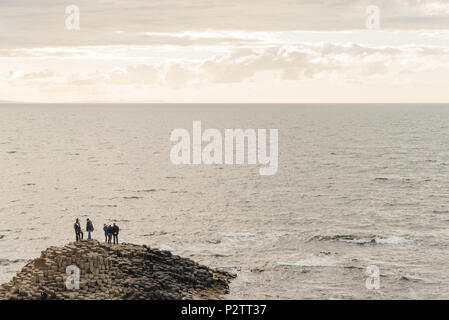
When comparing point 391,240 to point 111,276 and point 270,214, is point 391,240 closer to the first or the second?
point 270,214

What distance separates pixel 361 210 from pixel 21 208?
4583 cm

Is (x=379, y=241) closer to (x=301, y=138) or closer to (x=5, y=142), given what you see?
(x=301, y=138)

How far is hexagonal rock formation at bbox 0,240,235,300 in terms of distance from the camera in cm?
3822

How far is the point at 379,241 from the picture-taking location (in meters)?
57.6

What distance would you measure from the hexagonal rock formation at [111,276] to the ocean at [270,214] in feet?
13.0

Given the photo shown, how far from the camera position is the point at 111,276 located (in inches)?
1580

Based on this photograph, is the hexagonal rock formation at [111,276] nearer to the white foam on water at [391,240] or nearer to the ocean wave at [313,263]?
the ocean wave at [313,263]

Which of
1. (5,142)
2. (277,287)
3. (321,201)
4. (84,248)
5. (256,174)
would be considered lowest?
(277,287)

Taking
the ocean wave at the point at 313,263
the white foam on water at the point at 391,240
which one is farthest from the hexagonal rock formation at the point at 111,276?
the white foam on water at the point at 391,240

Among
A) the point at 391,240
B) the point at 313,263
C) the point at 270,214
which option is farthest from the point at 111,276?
the point at 270,214

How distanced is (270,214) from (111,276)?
32050 mm

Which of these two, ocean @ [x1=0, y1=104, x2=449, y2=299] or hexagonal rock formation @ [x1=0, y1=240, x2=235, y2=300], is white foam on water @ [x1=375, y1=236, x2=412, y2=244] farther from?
hexagonal rock formation @ [x1=0, y1=240, x2=235, y2=300]

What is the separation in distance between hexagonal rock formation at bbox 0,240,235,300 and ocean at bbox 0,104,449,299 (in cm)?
395
